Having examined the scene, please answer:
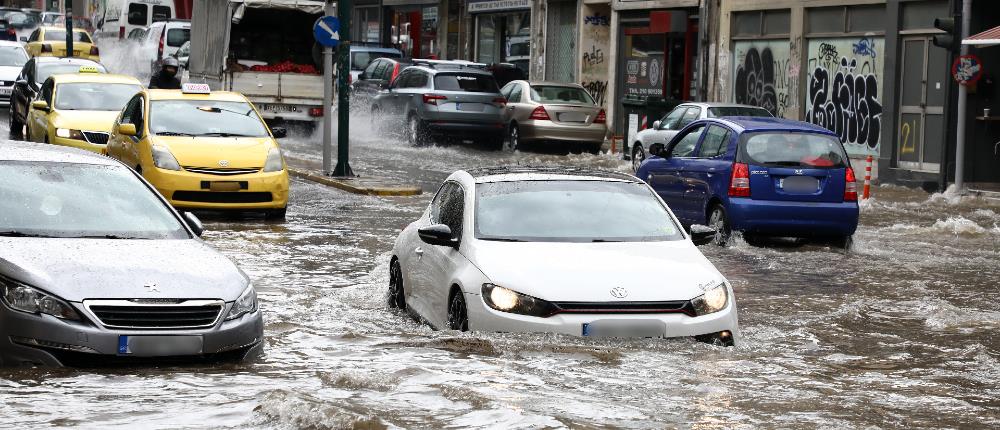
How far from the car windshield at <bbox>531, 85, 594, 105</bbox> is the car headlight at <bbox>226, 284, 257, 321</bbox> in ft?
78.4

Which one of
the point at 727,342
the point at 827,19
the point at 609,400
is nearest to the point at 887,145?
the point at 827,19

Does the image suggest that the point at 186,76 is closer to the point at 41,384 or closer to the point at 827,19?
the point at 827,19

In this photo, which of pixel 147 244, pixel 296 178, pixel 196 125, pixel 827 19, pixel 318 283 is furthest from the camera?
pixel 827 19

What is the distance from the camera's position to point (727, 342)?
30.6 ft

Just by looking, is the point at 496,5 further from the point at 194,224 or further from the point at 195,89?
the point at 194,224

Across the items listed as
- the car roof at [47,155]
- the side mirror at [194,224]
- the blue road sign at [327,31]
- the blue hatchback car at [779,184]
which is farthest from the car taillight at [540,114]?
the side mirror at [194,224]

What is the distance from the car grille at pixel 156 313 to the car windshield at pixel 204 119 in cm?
1013

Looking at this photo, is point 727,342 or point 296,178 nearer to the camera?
point 727,342

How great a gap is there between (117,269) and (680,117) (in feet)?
64.8

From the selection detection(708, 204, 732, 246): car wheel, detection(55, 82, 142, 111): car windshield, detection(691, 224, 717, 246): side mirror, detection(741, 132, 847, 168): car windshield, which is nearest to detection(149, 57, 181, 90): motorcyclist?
detection(55, 82, 142, 111): car windshield

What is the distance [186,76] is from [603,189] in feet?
87.2

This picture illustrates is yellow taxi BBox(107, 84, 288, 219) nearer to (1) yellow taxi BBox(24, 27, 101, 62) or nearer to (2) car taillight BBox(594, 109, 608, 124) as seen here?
(2) car taillight BBox(594, 109, 608, 124)

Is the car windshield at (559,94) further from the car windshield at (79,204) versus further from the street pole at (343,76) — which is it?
the car windshield at (79,204)

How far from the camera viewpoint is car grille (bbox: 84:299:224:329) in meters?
8.02
